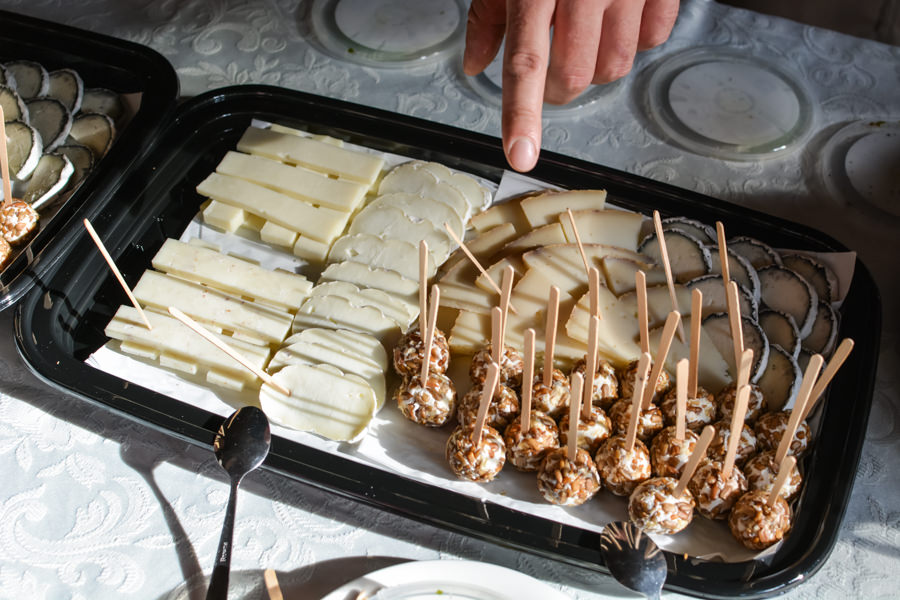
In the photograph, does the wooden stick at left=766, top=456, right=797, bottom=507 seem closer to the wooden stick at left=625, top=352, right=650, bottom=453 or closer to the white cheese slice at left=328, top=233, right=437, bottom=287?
the wooden stick at left=625, top=352, right=650, bottom=453

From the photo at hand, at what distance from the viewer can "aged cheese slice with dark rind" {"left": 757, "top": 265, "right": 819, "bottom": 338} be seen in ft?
4.78

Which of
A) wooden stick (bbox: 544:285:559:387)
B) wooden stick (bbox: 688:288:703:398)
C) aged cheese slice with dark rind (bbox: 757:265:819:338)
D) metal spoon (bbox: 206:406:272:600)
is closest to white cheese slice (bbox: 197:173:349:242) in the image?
metal spoon (bbox: 206:406:272:600)

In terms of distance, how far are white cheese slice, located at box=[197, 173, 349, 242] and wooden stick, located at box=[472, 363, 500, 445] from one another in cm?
59

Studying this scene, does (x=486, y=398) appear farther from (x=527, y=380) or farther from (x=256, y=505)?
(x=256, y=505)

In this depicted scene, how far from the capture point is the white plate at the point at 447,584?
44.9 inches

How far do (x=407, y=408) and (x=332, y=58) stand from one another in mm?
1146

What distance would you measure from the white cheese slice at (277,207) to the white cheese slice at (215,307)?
8.2 inches

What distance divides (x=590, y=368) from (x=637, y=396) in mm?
112

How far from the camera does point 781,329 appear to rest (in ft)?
4.75

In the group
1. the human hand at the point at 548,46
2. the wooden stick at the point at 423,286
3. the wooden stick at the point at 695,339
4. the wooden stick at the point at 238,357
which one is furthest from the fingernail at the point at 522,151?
the wooden stick at the point at 238,357

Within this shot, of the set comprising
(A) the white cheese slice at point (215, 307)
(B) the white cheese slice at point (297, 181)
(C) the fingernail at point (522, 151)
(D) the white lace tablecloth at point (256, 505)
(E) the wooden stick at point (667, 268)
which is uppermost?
(C) the fingernail at point (522, 151)

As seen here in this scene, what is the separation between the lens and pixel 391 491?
4.12ft

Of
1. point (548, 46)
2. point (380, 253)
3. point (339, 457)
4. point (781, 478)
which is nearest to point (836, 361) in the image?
point (781, 478)

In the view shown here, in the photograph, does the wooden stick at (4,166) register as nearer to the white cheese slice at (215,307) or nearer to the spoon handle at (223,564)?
the white cheese slice at (215,307)
